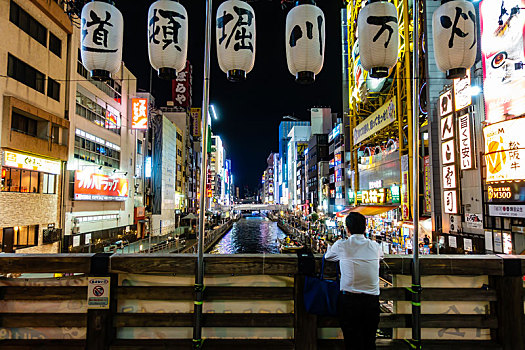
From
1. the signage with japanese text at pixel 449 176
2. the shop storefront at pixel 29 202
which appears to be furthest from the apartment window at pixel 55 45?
the signage with japanese text at pixel 449 176

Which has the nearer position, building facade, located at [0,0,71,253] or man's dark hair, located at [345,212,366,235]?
man's dark hair, located at [345,212,366,235]

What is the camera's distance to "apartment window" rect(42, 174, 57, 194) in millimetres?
21734

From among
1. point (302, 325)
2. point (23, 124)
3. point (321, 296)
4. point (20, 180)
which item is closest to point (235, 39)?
point (321, 296)

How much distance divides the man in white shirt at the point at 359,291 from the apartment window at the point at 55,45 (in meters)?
26.4

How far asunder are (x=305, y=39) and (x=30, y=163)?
21019 mm

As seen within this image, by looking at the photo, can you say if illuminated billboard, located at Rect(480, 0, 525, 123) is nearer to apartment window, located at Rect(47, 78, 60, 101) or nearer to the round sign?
the round sign

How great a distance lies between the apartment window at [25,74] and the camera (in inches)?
739

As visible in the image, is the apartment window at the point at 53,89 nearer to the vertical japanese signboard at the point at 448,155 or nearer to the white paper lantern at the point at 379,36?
the white paper lantern at the point at 379,36

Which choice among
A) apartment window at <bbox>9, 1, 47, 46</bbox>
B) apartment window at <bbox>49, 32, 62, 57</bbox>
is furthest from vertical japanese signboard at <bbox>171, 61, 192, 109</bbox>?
apartment window at <bbox>9, 1, 47, 46</bbox>

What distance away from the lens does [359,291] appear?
350 cm

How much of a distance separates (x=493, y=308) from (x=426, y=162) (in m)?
22.2

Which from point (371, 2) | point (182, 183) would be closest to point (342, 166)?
point (182, 183)

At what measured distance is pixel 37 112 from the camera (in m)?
20.4

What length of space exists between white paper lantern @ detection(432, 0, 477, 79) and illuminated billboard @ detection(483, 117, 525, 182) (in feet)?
37.9
